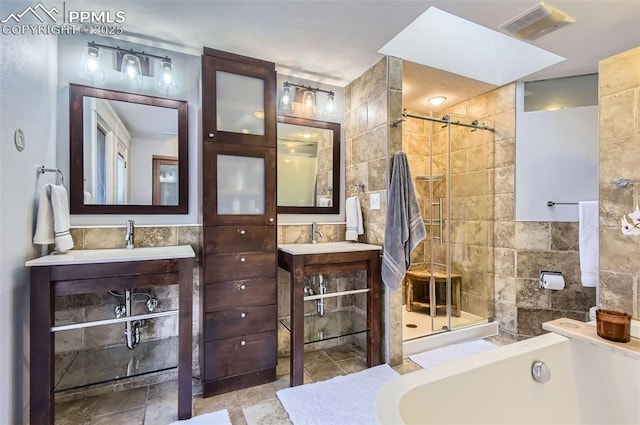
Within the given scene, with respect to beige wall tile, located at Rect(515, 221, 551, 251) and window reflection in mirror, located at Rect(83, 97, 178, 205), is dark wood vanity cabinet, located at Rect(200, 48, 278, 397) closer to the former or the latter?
window reflection in mirror, located at Rect(83, 97, 178, 205)

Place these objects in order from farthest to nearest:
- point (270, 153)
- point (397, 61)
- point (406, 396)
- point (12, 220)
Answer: point (397, 61), point (270, 153), point (12, 220), point (406, 396)

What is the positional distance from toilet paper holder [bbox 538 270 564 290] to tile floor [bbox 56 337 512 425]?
5.12 feet

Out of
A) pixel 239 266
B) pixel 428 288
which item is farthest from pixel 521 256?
pixel 239 266

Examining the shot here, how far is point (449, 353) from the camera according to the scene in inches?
99.2

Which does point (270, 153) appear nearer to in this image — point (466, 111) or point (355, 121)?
point (355, 121)

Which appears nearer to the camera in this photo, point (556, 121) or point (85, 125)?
point (85, 125)

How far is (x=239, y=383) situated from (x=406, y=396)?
1335 millimetres

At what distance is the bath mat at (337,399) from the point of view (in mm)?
1699

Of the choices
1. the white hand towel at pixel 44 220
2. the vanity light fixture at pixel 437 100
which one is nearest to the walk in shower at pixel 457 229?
the vanity light fixture at pixel 437 100

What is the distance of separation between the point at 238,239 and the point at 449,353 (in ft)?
6.69

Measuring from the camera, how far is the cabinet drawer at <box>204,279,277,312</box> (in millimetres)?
1906

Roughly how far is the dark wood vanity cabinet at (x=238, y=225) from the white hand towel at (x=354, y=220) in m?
0.78

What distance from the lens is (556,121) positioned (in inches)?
104

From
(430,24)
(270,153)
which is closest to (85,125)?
(270,153)
